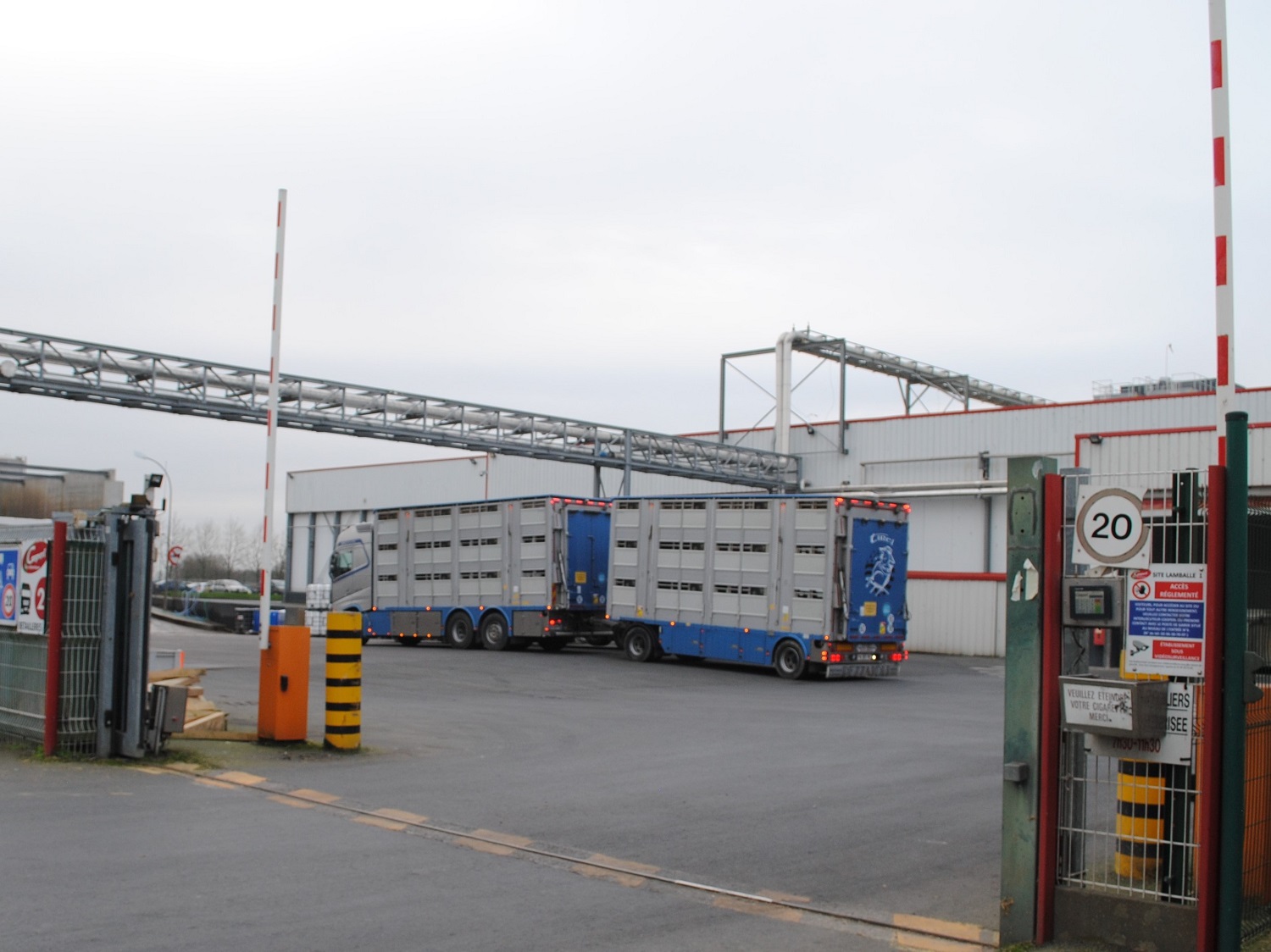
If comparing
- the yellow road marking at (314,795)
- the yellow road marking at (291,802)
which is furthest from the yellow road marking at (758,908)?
the yellow road marking at (314,795)

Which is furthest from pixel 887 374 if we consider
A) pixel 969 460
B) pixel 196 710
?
pixel 196 710

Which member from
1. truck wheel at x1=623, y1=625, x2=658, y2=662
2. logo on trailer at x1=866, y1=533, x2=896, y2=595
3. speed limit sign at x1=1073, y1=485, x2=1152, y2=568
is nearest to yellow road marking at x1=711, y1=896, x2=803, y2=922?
speed limit sign at x1=1073, y1=485, x2=1152, y2=568

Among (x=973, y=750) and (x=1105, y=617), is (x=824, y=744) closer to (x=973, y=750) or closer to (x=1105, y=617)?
(x=973, y=750)

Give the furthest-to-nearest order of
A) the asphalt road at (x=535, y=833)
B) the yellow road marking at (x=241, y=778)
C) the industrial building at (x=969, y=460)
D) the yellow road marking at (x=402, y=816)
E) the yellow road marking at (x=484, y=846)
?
the industrial building at (x=969, y=460)
the yellow road marking at (x=241, y=778)
the yellow road marking at (x=402, y=816)
the yellow road marking at (x=484, y=846)
the asphalt road at (x=535, y=833)

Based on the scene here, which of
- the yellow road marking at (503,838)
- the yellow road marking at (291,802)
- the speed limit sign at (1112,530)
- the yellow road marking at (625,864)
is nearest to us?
the speed limit sign at (1112,530)

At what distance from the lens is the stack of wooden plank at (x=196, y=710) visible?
503 inches

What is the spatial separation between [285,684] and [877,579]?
13941 millimetres

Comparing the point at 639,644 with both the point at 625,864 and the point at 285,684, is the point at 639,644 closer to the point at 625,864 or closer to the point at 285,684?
the point at 285,684

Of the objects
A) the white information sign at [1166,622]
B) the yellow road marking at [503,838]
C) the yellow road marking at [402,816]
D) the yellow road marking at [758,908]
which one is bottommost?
the yellow road marking at [402,816]

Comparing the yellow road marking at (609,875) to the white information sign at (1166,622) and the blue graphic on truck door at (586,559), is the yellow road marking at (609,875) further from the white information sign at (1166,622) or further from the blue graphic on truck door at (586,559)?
the blue graphic on truck door at (586,559)

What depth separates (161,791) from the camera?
9.80 metres

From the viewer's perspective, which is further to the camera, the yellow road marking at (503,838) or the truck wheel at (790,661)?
the truck wheel at (790,661)

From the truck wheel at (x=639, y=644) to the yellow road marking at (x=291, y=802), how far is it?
17183 millimetres

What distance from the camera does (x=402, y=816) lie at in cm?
912
